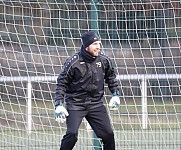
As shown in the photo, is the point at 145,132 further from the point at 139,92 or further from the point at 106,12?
the point at 106,12

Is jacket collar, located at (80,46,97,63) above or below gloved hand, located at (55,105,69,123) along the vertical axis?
above

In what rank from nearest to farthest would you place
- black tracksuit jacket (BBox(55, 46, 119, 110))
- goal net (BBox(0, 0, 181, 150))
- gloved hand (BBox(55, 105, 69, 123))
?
gloved hand (BBox(55, 105, 69, 123)) → black tracksuit jacket (BBox(55, 46, 119, 110)) → goal net (BBox(0, 0, 181, 150))

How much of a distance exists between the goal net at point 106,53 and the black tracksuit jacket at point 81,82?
1.74 metres

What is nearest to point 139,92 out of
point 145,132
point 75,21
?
point 145,132

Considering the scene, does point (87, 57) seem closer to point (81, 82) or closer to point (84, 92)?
point (81, 82)

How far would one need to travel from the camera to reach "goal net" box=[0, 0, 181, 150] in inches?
411

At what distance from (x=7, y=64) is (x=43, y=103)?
0.77 m

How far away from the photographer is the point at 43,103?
1062cm

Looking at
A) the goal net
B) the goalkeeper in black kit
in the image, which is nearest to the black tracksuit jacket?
the goalkeeper in black kit

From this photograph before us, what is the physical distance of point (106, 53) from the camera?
1058cm

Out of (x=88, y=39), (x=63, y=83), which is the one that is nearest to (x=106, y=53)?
(x=88, y=39)

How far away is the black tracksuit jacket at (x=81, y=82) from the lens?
855 centimetres

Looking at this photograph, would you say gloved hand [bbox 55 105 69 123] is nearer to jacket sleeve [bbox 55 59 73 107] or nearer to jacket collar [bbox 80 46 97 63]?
jacket sleeve [bbox 55 59 73 107]

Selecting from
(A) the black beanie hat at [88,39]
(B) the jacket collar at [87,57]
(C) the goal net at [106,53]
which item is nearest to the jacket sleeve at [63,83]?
(B) the jacket collar at [87,57]
